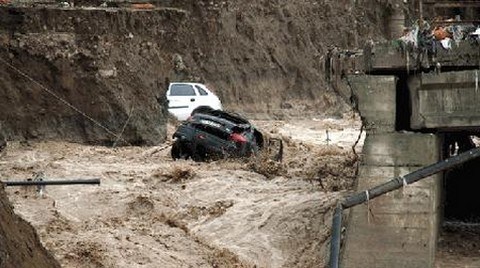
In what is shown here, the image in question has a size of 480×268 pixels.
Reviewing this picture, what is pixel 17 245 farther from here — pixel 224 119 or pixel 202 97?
pixel 202 97

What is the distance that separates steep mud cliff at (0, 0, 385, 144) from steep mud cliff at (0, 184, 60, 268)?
48.3 feet

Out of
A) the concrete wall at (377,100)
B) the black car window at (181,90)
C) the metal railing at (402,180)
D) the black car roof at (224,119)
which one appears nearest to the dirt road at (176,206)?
the black car roof at (224,119)

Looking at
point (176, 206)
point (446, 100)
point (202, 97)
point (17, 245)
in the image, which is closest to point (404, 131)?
point (446, 100)

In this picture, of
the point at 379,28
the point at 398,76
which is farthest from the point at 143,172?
the point at 379,28

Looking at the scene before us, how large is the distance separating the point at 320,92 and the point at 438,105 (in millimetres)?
28075

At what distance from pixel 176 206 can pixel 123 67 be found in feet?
32.6

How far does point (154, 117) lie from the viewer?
25766 mm

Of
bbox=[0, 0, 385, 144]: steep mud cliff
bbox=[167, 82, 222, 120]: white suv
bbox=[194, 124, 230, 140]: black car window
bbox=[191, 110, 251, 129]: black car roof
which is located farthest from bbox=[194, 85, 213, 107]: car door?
bbox=[194, 124, 230, 140]: black car window

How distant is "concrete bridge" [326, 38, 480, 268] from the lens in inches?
474

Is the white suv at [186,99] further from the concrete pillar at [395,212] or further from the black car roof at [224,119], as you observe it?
the concrete pillar at [395,212]

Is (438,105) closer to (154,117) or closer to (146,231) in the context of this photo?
(146,231)

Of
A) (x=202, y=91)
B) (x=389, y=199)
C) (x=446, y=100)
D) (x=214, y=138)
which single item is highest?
(x=446, y=100)

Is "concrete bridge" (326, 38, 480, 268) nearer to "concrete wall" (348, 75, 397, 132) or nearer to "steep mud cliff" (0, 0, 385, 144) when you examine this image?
"concrete wall" (348, 75, 397, 132)

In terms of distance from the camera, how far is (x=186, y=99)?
28.3 m
